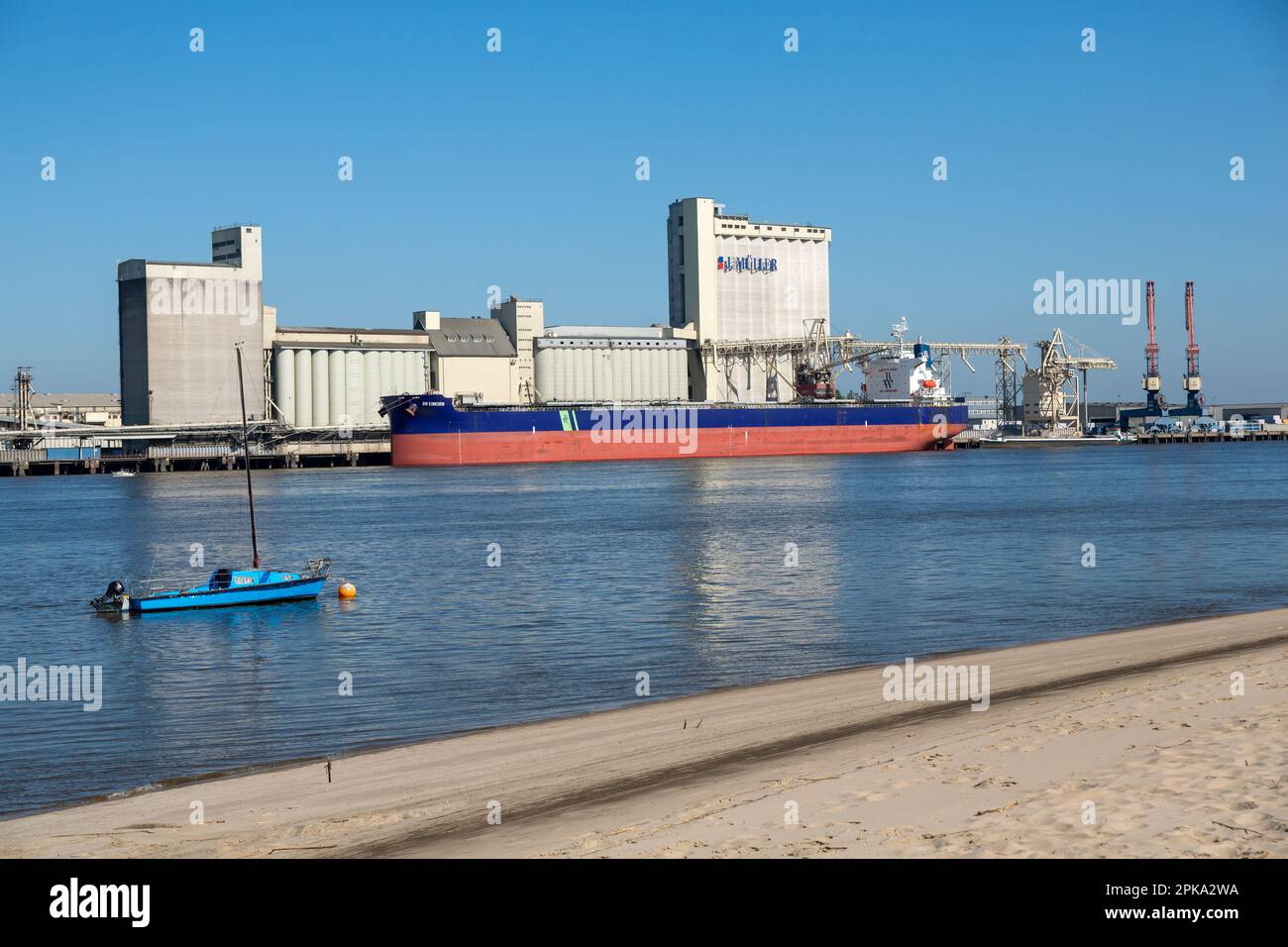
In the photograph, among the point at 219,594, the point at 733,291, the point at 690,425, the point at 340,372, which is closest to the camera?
the point at 219,594

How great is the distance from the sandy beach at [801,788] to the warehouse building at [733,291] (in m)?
113

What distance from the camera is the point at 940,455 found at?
4875 inches

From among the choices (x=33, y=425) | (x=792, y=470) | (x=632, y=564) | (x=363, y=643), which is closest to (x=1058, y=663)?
(x=363, y=643)

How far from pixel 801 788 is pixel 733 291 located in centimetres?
12080

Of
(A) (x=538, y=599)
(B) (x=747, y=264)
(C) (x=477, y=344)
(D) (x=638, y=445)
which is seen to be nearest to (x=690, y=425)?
(D) (x=638, y=445)

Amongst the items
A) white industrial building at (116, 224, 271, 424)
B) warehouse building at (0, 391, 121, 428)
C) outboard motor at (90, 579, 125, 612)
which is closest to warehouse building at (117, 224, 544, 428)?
white industrial building at (116, 224, 271, 424)

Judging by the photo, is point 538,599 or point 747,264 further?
point 747,264

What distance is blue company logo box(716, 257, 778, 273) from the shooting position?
128 m

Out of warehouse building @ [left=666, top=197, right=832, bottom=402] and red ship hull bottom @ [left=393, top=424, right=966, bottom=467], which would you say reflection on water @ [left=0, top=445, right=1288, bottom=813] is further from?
warehouse building @ [left=666, top=197, right=832, bottom=402]

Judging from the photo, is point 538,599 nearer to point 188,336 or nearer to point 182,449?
point 182,449

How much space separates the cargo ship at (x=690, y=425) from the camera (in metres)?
101

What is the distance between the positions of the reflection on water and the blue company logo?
67125mm

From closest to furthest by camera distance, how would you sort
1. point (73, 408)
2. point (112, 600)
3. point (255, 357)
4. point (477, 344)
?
1. point (112, 600)
2. point (255, 357)
3. point (477, 344)
4. point (73, 408)

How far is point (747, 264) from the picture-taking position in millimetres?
129750
